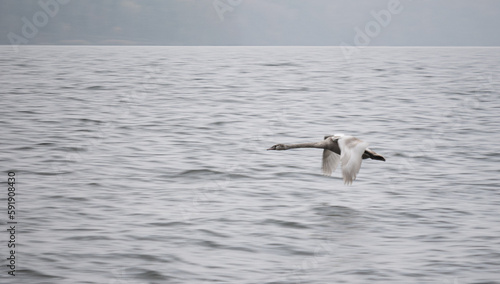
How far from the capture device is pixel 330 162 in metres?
14.0

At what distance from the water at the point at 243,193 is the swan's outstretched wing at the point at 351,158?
103 cm

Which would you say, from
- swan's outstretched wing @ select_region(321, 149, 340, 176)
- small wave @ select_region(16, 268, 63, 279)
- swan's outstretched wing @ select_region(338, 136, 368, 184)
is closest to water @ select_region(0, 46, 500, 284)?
small wave @ select_region(16, 268, 63, 279)

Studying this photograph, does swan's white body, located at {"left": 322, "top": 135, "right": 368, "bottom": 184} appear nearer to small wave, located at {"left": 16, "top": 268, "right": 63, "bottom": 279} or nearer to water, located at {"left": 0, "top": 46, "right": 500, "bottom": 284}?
water, located at {"left": 0, "top": 46, "right": 500, "bottom": 284}

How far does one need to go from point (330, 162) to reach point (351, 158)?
254 centimetres

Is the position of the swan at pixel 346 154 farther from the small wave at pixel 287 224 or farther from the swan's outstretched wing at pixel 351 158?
the small wave at pixel 287 224

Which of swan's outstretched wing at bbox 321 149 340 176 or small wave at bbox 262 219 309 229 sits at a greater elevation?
swan's outstretched wing at bbox 321 149 340 176

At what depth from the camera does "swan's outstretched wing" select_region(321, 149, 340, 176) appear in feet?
45.7

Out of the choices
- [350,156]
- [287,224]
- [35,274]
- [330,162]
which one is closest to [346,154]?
[350,156]

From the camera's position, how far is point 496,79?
42.8 m

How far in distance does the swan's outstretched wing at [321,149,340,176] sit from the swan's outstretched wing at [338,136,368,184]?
1.90 meters

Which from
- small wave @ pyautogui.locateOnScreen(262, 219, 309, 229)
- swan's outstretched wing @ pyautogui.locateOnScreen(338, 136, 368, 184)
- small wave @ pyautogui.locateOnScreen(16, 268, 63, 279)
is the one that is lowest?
small wave @ pyautogui.locateOnScreen(16, 268, 63, 279)

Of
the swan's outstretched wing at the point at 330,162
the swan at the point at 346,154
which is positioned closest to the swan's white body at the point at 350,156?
the swan at the point at 346,154

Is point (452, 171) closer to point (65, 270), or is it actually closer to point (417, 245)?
point (417, 245)

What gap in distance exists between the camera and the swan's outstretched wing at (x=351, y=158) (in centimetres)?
1119
